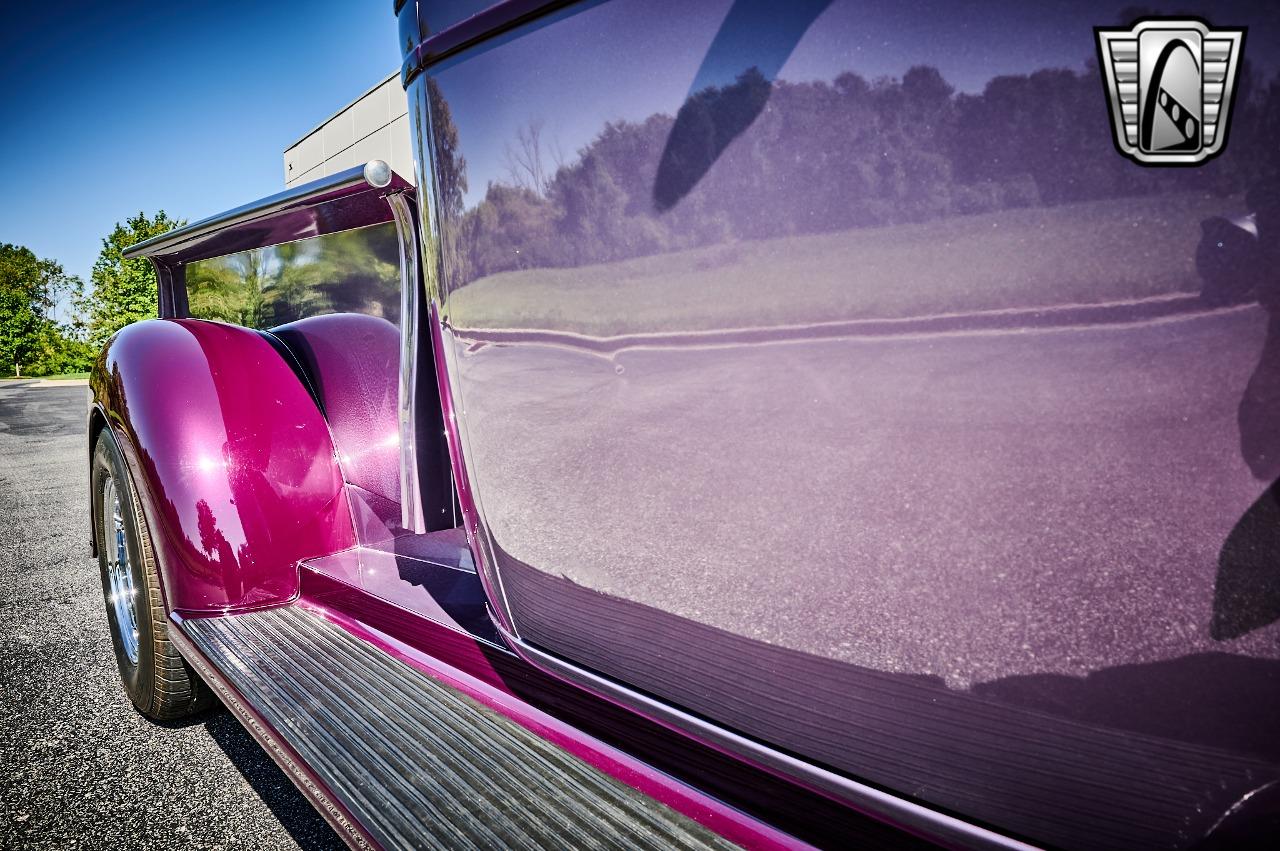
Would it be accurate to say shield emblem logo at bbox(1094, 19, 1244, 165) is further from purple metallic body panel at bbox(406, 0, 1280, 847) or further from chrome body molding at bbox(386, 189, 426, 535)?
chrome body molding at bbox(386, 189, 426, 535)

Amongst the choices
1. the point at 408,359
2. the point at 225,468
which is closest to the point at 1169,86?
the point at 408,359

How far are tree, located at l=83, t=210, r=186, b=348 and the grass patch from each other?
31.4m

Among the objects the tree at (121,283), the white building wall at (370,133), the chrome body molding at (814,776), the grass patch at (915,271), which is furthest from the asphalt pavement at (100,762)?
the tree at (121,283)

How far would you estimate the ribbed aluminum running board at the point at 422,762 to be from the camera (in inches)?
38.8

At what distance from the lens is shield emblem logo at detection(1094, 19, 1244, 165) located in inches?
24.6

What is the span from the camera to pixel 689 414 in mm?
965

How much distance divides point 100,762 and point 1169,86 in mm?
2807

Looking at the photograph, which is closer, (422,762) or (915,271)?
(915,271)

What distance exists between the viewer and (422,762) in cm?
116

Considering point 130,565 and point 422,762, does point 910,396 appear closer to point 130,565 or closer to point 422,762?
point 422,762

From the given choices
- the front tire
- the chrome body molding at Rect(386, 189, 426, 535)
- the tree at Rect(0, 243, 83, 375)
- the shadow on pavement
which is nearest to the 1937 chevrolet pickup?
the chrome body molding at Rect(386, 189, 426, 535)

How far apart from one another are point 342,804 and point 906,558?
0.93m

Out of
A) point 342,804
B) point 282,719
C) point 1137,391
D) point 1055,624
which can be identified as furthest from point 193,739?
point 1137,391

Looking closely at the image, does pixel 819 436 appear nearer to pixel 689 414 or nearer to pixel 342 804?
pixel 689 414
